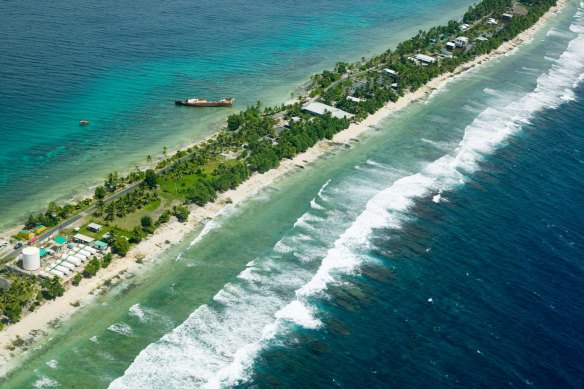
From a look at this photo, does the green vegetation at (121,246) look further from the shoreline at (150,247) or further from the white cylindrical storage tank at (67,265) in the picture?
the white cylindrical storage tank at (67,265)

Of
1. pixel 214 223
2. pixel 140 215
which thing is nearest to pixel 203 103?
pixel 140 215

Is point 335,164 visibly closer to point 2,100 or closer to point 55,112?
point 55,112

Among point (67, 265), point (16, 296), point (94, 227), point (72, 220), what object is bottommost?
point (67, 265)

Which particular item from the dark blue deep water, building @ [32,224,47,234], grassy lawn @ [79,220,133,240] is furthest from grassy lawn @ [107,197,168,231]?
the dark blue deep water

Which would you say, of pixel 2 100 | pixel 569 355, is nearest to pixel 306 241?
pixel 569 355

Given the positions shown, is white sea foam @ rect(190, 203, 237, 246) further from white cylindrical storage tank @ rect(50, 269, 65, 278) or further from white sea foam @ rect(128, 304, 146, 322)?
white cylindrical storage tank @ rect(50, 269, 65, 278)

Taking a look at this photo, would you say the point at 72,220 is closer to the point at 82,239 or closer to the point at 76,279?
the point at 82,239
